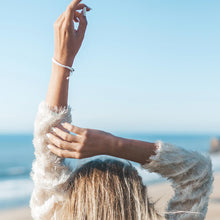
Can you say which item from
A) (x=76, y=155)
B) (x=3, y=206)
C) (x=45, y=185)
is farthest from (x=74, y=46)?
(x=3, y=206)

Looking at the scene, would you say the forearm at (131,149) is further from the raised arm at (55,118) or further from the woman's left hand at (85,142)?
the raised arm at (55,118)

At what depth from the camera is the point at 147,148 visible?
1.33 m

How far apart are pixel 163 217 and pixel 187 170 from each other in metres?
0.23

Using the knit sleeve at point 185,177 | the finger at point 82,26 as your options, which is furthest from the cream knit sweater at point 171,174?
the finger at point 82,26

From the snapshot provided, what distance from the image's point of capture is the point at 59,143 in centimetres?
134

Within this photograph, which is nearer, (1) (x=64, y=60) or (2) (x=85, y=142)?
(2) (x=85, y=142)

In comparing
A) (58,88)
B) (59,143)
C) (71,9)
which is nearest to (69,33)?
(71,9)

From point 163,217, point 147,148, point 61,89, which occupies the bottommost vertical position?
point 163,217

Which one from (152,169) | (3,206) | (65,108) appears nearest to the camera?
(152,169)

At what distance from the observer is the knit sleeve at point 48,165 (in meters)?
1.43

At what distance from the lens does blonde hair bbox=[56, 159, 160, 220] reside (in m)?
1.36

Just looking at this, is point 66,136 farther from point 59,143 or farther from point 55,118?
point 55,118

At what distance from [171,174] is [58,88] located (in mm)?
624

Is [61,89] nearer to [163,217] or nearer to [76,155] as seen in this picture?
[76,155]
